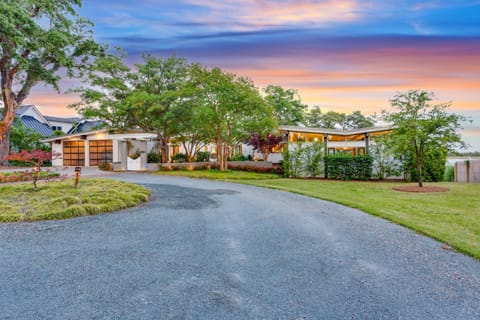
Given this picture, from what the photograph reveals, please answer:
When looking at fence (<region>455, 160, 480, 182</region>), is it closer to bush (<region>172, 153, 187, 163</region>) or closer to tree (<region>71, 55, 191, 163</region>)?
tree (<region>71, 55, 191, 163</region>)

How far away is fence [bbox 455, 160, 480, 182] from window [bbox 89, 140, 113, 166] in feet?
80.1

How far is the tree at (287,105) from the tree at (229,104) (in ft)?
58.5

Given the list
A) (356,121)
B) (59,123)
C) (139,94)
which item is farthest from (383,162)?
(59,123)

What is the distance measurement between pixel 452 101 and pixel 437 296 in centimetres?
1084

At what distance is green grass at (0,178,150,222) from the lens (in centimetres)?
555

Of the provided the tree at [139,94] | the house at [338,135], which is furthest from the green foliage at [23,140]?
the house at [338,135]

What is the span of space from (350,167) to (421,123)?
410 cm

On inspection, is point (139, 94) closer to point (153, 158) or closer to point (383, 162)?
point (153, 158)

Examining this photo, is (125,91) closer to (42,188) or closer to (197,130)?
(197,130)

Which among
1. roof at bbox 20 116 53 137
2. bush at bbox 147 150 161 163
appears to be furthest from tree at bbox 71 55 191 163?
roof at bbox 20 116 53 137

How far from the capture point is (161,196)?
8.12 m

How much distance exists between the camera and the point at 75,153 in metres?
23.5

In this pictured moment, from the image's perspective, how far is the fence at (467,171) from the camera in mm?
12520

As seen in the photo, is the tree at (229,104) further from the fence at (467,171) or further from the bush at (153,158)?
the fence at (467,171)
